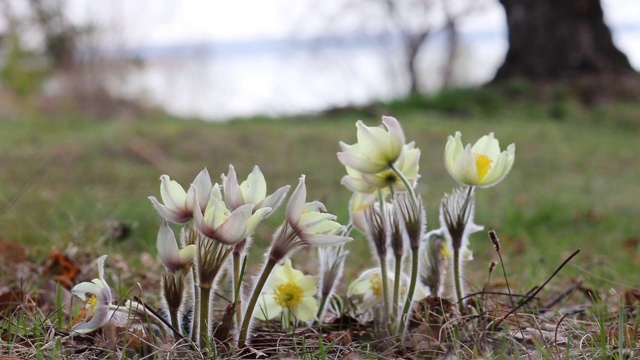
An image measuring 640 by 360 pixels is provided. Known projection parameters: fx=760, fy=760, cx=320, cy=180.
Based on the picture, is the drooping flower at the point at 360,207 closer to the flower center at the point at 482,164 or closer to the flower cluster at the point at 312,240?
the flower cluster at the point at 312,240

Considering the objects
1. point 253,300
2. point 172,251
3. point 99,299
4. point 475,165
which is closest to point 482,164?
point 475,165

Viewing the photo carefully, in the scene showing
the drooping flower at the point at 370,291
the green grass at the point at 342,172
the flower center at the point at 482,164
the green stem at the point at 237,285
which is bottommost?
the green grass at the point at 342,172

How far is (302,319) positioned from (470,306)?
0.38m

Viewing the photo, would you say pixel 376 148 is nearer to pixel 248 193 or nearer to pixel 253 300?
pixel 248 193

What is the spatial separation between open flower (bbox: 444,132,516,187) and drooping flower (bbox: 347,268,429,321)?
28 centimetres

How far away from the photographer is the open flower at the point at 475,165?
158 centimetres

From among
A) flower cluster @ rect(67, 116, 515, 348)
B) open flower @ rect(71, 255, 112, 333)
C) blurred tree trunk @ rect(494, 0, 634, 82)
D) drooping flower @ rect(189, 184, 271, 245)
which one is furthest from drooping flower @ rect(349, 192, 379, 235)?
blurred tree trunk @ rect(494, 0, 634, 82)

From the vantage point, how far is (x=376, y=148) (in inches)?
59.2

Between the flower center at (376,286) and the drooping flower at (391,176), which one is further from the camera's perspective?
the flower center at (376,286)

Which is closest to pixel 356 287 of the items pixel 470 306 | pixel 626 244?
pixel 470 306

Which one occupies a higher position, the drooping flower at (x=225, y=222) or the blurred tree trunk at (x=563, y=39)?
the blurred tree trunk at (x=563, y=39)

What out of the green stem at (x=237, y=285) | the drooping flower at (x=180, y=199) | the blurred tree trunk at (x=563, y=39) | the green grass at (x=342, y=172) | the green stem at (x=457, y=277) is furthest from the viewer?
the blurred tree trunk at (x=563, y=39)

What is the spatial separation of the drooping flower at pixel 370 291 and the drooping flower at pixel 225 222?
0.46 meters

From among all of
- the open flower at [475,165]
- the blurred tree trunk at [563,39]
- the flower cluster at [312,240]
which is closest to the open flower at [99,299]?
the flower cluster at [312,240]
